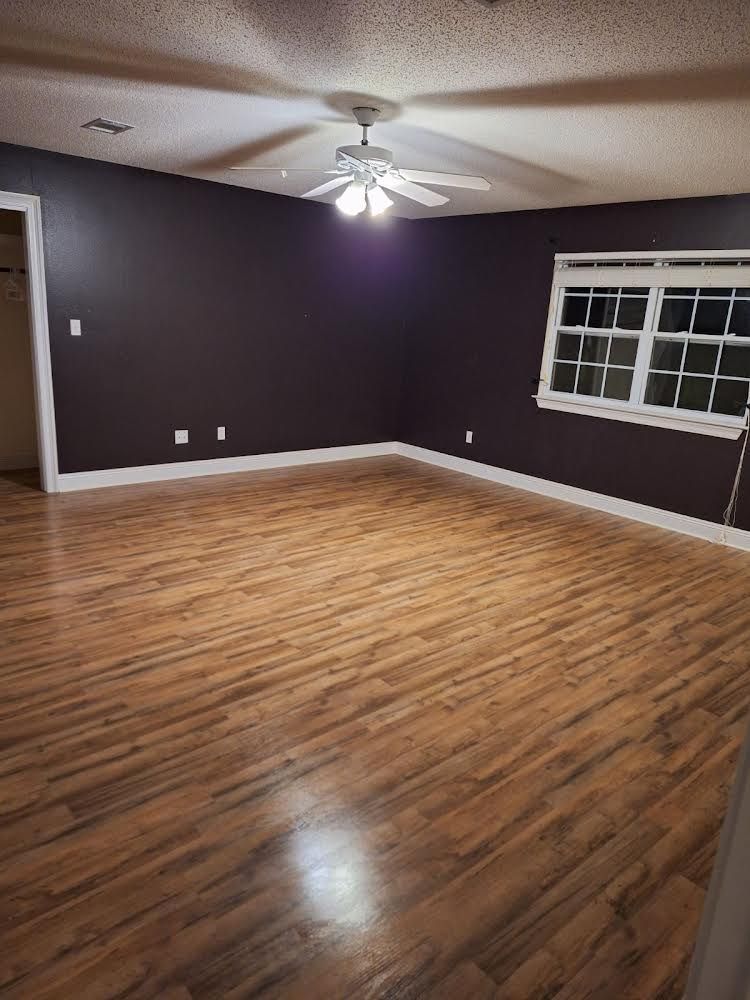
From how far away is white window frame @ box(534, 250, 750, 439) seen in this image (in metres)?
4.86

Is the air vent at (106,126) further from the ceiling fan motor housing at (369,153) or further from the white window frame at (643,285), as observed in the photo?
the white window frame at (643,285)

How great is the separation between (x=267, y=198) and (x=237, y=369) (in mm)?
1553

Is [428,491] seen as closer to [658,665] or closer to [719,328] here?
[719,328]

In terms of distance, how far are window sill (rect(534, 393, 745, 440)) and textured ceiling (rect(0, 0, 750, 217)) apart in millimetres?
1636

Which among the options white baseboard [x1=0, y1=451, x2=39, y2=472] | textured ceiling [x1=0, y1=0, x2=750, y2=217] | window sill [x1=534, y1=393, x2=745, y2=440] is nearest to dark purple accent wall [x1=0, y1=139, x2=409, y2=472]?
textured ceiling [x1=0, y1=0, x2=750, y2=217]

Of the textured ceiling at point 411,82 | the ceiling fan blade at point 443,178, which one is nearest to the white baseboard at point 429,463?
the textured ceiling at point 411,82

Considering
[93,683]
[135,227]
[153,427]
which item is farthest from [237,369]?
[93,683]

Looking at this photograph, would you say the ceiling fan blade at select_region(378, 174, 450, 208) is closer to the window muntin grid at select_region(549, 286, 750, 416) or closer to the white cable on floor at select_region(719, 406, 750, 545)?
the window muntin grid at select_region(549, 286, 750, 416)

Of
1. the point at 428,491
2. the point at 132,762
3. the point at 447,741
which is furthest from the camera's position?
the point at 428,491

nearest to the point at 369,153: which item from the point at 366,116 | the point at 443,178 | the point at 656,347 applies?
the point at 366,116

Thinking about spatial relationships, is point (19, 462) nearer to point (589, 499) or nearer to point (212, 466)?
point (212, 466)

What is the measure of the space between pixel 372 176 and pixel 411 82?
71cm

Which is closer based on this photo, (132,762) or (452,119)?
(132,762)

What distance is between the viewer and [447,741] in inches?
98.0
